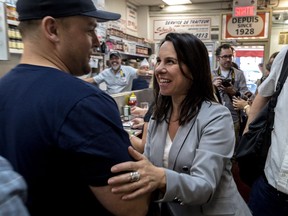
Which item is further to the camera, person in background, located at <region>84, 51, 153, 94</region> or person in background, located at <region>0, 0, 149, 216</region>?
person in background, located at <region>84, 51, 153, 94</region>

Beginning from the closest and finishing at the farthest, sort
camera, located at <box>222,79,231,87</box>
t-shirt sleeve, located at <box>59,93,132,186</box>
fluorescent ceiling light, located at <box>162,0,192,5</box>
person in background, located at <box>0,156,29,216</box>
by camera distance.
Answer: person in background, located at <box>0,156,29,216</box> < t-shirt sleeve, located at <box>59,93,132,186</box> < camera, located at <box>222,79,231,87</box> < fluorescent ceiling light, located at <box>162,0,192,5</box>

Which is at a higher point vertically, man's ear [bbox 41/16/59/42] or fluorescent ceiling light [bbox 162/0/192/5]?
fluorescent ceiling light [bbox 162/0/192/5]

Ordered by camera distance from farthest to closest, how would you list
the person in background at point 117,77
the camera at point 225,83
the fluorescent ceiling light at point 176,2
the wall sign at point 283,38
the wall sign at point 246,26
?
the wall sign at point 283,38
the fluorescent ceiling light at point 176,2
the wall sign at point 246,26
the person in background at point 117,77
the camera at point 225,83

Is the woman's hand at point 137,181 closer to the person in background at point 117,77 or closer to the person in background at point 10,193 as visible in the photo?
the person in background at point 10,193

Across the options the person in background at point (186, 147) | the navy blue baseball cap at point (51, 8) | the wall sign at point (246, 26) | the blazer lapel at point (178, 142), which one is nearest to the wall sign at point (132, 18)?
the wall sign at point (246, 26)

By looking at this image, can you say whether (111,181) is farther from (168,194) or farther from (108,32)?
(108,32)

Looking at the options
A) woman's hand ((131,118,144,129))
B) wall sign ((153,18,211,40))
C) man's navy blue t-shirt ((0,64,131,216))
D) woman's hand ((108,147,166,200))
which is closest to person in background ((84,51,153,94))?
woman's hand ((131,118,144,129))

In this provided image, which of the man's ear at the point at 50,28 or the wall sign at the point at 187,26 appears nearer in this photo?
the man's ear at the point at 50,28

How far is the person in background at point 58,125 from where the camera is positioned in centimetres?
62

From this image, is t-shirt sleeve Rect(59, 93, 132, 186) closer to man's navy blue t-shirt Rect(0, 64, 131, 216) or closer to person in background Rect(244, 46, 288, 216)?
man's navy blue t-shirt Rect(0, 64, 131, 216)

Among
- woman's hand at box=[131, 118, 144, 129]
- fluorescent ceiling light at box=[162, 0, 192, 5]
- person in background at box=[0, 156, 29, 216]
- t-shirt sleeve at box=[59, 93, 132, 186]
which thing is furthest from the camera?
fluorescent ceiling light at box=[162, 0, 192, 5]

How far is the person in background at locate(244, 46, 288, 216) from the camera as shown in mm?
1176

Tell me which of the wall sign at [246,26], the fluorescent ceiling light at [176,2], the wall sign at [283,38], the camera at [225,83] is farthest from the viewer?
the wall sign at [283,38]

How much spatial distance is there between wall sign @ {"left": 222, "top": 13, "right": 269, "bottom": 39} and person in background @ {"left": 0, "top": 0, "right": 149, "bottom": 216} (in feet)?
23.4
